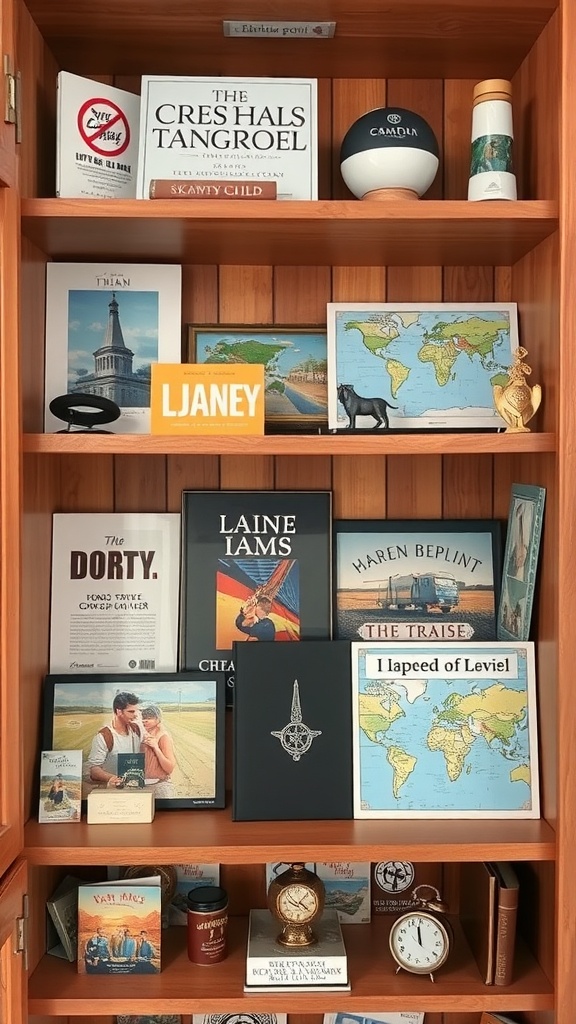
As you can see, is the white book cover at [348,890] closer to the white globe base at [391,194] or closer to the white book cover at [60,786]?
the white book cover at [60,786]

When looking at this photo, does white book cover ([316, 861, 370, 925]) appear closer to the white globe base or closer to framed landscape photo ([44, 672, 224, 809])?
framed landscape photo ([44, 672, 224, 809])

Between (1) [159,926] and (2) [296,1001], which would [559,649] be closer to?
(2) [296,1001]

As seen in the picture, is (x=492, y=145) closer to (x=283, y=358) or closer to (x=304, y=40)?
(x=304, y=40)

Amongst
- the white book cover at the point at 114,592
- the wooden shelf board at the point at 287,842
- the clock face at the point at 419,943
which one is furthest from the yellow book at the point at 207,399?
the clock face at the point at 419,943

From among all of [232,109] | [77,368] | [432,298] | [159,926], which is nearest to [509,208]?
[432,298]

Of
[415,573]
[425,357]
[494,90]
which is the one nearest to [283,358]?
[425,357]
